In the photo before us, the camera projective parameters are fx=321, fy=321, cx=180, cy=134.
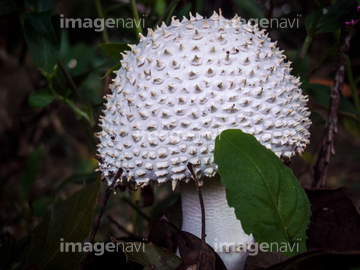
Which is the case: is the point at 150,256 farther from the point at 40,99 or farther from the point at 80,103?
the point at 80,103

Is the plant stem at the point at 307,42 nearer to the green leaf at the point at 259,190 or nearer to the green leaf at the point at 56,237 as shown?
the green leaf at the point at 259,190

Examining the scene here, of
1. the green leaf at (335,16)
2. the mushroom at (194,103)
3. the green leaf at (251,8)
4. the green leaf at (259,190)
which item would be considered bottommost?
the green leaf at (259,190)

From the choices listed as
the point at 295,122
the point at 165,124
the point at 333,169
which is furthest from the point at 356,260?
the point at 333,169

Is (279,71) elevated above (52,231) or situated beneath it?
elevated above

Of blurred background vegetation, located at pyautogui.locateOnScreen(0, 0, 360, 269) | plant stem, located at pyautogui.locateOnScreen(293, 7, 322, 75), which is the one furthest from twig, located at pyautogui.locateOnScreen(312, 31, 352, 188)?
plant stem, located at pyautogui.locateOnScreen(293, 7, 322, 75)

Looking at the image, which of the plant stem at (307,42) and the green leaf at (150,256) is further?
the plant stem at (307,42)

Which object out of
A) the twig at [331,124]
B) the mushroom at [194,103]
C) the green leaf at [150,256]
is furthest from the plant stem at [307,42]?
the green leaf at [150,256]

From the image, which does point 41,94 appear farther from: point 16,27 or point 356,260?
point 356,260
